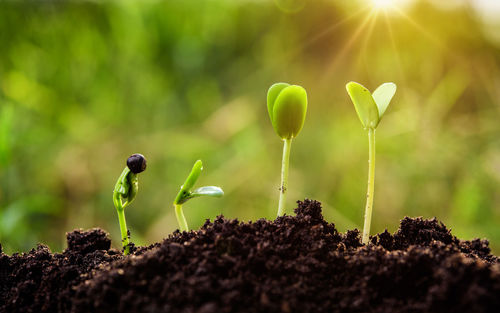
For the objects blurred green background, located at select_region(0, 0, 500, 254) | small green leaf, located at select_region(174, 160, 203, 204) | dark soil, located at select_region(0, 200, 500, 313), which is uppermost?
blurred green background, located at select_region(0, 0, 500, 254)

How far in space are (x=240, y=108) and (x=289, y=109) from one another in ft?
6.42

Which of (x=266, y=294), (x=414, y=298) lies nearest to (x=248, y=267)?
(x=266, y=294)

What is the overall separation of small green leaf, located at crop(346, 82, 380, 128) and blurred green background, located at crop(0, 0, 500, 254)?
144 cm

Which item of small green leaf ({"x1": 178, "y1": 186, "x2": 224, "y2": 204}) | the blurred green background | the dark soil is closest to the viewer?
the dark soil

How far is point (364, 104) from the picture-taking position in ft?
2.40

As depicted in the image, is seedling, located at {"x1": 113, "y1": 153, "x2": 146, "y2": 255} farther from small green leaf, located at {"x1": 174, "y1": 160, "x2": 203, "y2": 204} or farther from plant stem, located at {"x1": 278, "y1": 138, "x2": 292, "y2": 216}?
plant stem, located at {"x1": 278, "y1": 138, "x2": 292, "y2": 216}

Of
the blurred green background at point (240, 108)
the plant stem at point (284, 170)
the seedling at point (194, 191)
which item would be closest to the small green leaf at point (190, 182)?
the seedling at point (194, 191)

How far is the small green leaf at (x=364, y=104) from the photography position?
0.72m

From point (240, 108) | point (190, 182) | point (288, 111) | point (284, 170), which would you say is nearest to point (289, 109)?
point (288, 111)

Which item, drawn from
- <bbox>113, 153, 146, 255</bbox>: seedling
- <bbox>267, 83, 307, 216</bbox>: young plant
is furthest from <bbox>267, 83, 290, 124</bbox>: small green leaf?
<bbox>113, 153, 146, 255</bbox>: seedling

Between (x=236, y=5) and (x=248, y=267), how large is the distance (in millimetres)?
2632

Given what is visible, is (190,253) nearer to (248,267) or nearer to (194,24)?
(248,267)

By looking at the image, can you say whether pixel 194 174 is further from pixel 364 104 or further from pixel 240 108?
pixel 240 108

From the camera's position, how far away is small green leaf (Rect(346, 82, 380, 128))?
28.2 inches
